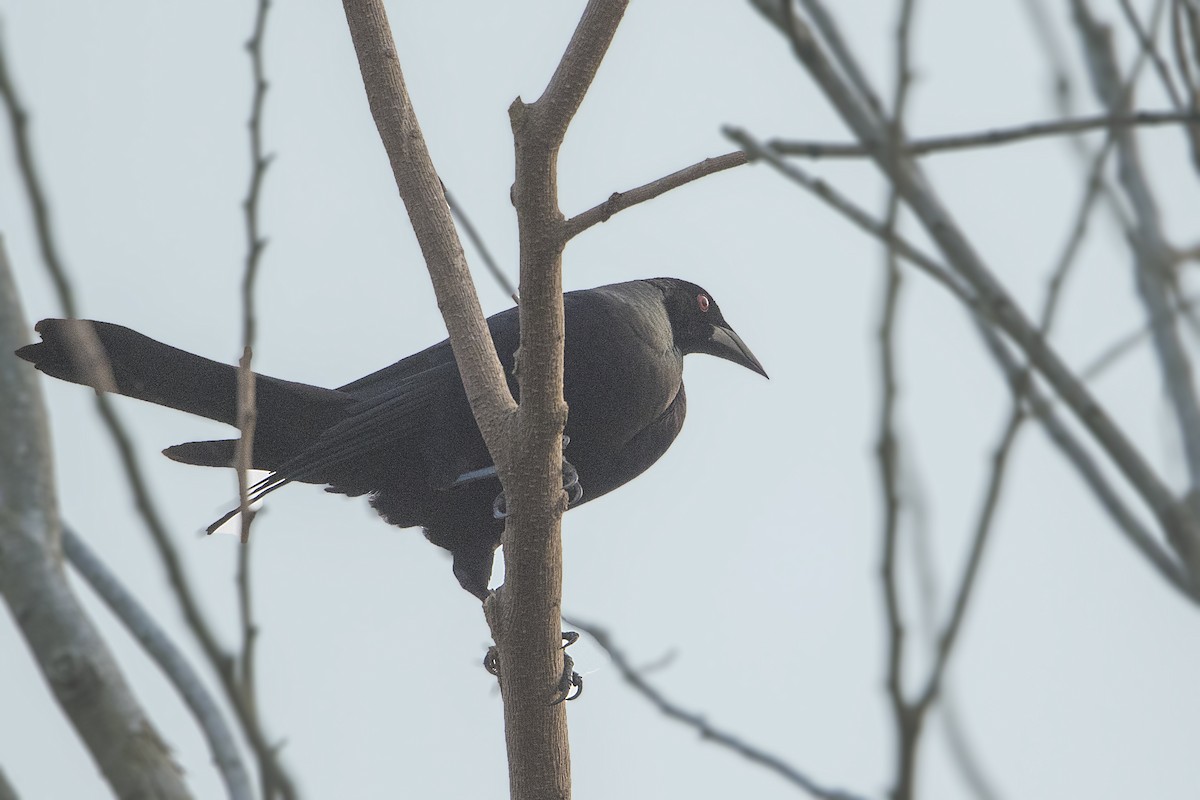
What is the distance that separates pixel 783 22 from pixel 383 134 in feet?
5.93

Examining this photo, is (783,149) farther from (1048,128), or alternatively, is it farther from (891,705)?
(891,705)

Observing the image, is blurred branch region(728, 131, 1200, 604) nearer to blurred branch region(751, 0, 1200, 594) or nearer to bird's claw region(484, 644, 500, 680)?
blurred branch region(751, 0, 1200, 594)

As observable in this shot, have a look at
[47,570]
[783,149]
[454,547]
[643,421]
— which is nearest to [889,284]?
[783,149]

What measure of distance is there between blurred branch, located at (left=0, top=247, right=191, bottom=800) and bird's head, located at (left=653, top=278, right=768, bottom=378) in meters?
2.92

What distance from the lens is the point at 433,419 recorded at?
427 cm

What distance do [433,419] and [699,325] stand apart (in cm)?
145

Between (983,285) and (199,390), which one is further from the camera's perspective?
(199,390)

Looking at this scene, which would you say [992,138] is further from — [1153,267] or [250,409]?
[250,409]

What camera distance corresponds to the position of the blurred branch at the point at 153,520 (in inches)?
44.1

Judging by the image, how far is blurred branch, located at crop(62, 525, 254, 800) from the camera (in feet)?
5.63

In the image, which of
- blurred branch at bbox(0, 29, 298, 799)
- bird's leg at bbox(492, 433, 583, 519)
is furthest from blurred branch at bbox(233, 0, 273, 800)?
bird's leg at bbox(492, 433, 583, 519)

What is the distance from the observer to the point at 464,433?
4227 mm

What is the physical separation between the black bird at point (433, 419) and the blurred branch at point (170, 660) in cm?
123

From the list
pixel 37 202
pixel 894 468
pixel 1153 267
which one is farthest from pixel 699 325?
pixel 894 468
